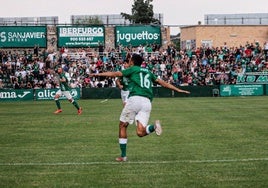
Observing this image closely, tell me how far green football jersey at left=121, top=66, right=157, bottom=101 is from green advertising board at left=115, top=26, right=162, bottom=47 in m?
42.6

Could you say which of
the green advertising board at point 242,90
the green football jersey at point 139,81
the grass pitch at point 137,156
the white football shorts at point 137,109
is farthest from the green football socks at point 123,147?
the green advertising board at point 242,90

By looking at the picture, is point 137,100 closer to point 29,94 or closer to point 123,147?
point 123,147

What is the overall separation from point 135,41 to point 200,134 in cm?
3815

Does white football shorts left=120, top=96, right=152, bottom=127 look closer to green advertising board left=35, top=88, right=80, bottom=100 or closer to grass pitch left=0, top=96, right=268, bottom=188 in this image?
grass pitch left=0, top=96, right=268, bottom=188

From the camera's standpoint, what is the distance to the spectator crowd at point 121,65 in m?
46.9

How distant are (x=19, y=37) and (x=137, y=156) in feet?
144

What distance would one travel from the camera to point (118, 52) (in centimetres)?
5131

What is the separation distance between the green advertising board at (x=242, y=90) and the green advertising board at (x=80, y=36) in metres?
13.3

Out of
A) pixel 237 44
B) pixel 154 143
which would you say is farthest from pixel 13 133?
pixel 237 44

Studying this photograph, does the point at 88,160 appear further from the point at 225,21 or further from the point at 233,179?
the point at 225,21

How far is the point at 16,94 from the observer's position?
149ft

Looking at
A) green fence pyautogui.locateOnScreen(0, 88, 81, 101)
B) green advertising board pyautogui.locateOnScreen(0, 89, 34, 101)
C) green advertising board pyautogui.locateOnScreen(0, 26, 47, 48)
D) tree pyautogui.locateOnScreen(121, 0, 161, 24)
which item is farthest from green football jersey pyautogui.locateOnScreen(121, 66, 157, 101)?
tree pyautogui.locateOnScreen(121, 0, 161, 24)

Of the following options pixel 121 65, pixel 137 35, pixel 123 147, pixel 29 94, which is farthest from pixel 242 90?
pixel 123 147

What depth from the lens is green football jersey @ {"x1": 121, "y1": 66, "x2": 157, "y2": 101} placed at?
12.0 meters
